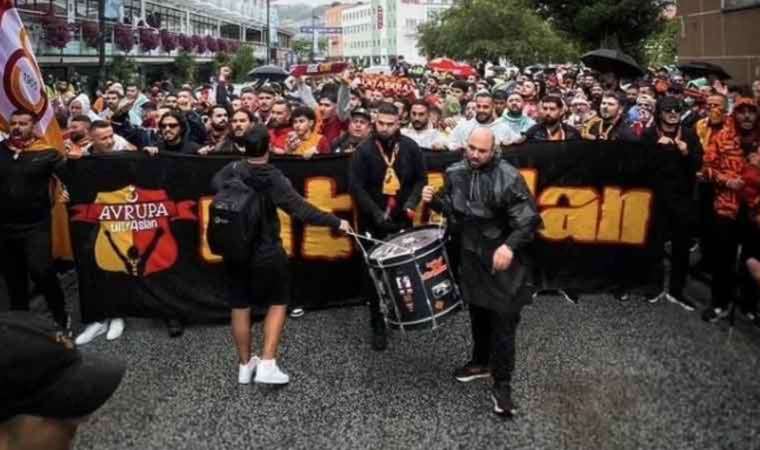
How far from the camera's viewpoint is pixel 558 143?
264 inches

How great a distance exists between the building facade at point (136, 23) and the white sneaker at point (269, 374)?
7.63 meters

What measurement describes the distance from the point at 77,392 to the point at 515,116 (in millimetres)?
6778

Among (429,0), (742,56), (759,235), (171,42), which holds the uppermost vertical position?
(429,0)

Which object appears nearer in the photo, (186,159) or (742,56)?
Result: (186,159)

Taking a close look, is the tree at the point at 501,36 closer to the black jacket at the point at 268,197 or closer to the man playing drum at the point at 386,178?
the man playing drum at the point at 386,178

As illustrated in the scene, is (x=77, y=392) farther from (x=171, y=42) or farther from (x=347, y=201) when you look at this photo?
(x=171, y=42)

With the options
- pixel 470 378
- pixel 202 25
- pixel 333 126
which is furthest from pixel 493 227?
pixel 202 25

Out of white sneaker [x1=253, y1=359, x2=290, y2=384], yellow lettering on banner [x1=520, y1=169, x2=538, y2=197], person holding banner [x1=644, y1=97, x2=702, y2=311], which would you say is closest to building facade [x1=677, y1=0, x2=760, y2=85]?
person holding banner [x1=644, y1=97, x2=702, y2=311]

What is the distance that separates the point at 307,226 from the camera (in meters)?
6.63

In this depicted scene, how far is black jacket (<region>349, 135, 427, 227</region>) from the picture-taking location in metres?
5.80

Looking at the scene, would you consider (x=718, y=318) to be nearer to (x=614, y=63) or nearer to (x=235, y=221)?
(x=235, y=221)

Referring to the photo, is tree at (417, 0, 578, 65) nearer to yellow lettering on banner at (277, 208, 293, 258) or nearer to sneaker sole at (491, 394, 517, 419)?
yellow lettering on banner at (277, 208, 293, 258)

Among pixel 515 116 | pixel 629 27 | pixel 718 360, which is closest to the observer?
pixel 718 360

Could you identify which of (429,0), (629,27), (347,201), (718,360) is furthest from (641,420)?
(429,0)
